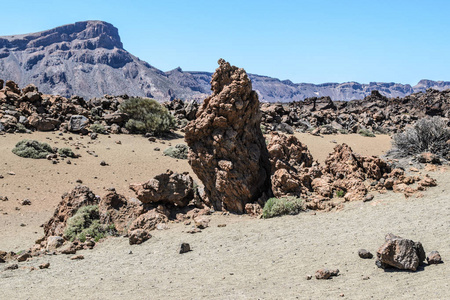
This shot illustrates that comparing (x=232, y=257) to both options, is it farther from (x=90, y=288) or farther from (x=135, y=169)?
(x=135, y=169)

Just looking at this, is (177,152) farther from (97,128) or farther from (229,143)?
(229,143)

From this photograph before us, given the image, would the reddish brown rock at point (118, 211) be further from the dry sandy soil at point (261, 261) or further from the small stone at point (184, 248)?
the small stone at point (184, 248)

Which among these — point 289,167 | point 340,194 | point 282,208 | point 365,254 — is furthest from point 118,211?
point 365,254

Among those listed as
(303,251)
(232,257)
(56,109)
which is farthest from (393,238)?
(56,109)

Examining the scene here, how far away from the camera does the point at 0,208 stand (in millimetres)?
12398

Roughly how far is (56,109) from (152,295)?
76.1 feet

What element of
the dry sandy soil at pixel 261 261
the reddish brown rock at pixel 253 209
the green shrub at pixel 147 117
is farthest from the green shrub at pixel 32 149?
the reddish brown rock at pixel 253 209

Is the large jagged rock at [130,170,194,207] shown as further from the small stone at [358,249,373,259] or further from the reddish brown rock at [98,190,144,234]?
the small stone at [358,249,373,259]

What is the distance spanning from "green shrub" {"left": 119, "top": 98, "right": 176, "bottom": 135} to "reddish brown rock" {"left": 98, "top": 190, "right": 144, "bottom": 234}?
1460 cm

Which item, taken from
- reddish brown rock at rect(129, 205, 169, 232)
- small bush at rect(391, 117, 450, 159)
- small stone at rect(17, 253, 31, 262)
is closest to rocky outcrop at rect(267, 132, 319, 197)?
reddish brown rock at rect(129, 205, 169, 232)

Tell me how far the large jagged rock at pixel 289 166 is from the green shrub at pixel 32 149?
40.0 ft

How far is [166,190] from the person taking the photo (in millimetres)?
9930

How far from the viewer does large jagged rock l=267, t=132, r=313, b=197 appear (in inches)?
378

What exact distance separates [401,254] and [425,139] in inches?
398
